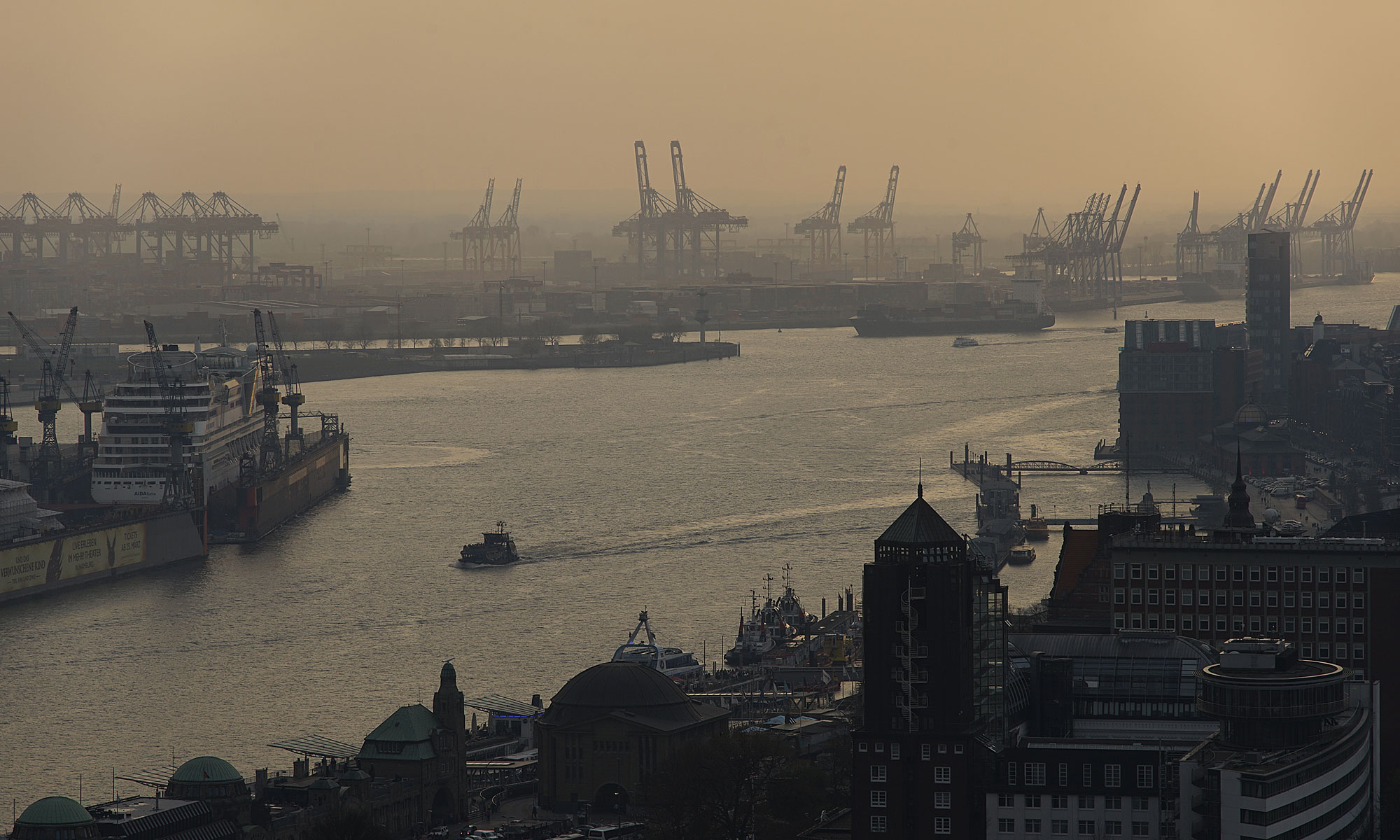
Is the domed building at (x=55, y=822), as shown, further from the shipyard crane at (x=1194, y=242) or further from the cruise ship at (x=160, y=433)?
the shipyard crane at (x=1194, y=242)

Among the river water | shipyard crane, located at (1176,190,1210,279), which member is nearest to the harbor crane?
shipyard crane, located at (1176,190,1210,279)

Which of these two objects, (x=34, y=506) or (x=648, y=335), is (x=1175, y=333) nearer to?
(x=34, y=506)

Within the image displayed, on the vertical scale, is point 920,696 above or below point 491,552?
above

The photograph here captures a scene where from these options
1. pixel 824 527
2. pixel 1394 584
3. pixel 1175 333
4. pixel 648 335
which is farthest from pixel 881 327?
pixel 1394 584

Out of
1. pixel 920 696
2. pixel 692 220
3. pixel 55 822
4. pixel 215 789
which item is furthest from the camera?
pixel 692 220

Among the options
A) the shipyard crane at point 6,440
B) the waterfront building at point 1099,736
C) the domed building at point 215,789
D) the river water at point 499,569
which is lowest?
the river water at point 499,569

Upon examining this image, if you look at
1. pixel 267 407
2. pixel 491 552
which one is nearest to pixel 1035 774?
pixel 491 552

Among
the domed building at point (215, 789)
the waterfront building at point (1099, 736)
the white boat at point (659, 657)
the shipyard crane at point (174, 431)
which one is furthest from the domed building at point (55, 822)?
the shipyard crane at point (174, 431)

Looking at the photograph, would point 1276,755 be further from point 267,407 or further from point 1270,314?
point 1270,314
